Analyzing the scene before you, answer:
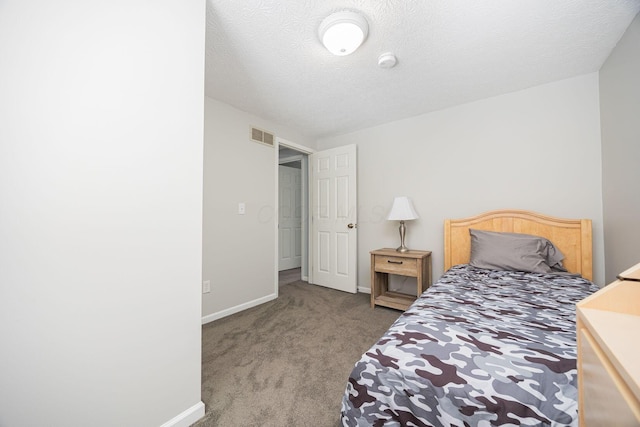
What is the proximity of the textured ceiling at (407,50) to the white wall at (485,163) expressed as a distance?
20cm

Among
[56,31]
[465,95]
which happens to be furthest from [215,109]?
[465,95]

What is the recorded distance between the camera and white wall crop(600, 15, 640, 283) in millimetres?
1565

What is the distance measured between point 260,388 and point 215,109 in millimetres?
2539

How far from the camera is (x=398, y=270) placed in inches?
104

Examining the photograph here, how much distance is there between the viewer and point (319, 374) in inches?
63.1

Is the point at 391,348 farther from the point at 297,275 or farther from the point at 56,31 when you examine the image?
the point at 297,275

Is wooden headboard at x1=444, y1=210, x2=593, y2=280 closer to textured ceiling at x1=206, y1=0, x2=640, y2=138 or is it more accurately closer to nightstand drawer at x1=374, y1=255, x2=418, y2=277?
nightstand drawer at x1=374, y1=255, x2=418, y2=277

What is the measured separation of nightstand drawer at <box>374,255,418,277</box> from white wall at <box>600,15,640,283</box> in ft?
4.81

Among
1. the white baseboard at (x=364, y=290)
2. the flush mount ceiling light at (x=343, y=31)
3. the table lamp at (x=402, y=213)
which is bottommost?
the white baseboard at (x=364, y=290)

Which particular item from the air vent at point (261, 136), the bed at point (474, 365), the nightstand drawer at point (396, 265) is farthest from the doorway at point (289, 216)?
the bed at point (474, 365)

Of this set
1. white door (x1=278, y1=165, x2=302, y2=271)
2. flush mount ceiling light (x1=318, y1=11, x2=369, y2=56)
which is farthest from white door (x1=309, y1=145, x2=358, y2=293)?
flush mount ceiling light (x1=318, y1=11, x2=369, y2=56)

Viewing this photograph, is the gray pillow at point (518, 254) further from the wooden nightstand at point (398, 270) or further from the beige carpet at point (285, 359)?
the beige carpet at point (285, 359)

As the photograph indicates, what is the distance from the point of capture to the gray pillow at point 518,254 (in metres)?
1.95

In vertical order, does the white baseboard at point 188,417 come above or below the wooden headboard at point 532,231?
below
